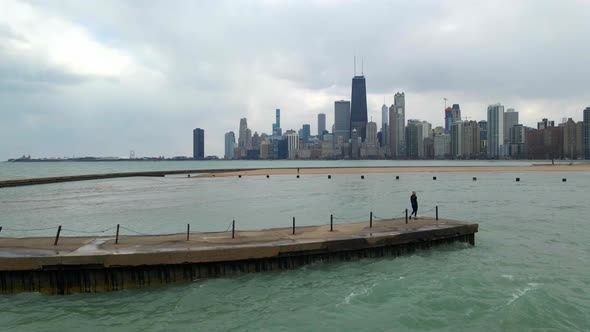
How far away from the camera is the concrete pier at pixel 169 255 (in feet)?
50.9

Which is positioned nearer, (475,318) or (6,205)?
(475,318)

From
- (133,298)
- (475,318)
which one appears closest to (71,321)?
(133,298)

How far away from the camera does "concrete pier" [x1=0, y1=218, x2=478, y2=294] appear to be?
1551cm

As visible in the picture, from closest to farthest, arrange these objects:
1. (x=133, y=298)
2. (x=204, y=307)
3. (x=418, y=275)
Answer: (x=204, y=307)
(x=133, y=298)
(x=418, y=275)

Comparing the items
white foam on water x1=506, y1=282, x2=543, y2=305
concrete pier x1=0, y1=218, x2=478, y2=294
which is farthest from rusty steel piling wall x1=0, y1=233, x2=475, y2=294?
white foam on water x1=506, y1=282, x2=543, y2=305

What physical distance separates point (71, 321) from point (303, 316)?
294 inches

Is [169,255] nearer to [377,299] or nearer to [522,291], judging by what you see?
[377,299]

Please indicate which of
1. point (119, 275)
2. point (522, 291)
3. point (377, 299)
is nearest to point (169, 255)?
point (119, 275)

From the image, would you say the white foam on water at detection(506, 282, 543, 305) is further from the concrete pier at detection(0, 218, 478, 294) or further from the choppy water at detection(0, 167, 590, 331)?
the concrete pier at detection(0, 218, 478, 294)

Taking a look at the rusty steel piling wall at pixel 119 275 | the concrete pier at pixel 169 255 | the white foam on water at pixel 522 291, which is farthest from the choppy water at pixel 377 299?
the concrete pier at pixel 169 255

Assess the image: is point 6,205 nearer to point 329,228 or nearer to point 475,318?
point 329,228

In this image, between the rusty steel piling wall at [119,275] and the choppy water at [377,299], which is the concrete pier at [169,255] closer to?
the rusty steel piling wall at [119,275]

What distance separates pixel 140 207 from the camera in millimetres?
45156

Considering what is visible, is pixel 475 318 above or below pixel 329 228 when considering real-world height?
below
